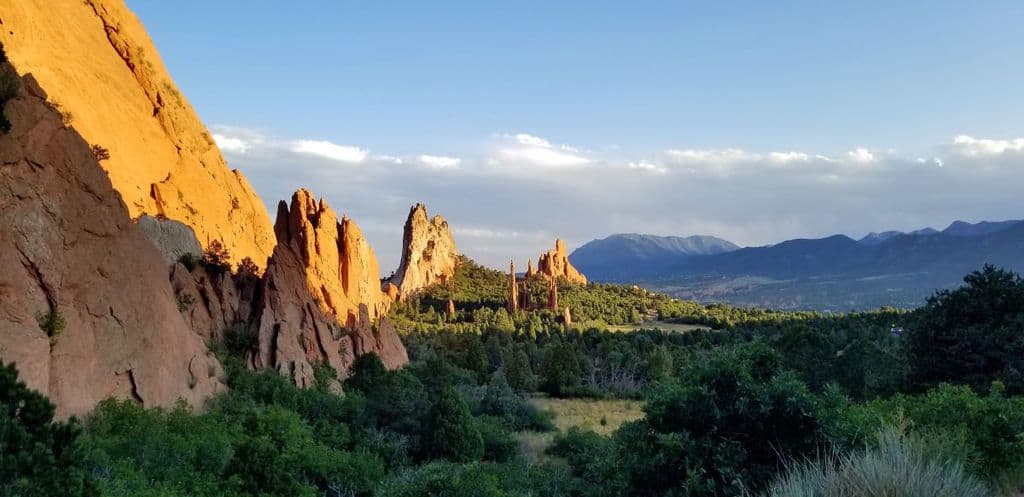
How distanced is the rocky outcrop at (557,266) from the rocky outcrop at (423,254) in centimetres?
2209

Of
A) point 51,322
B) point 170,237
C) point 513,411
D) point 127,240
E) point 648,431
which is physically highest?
point 170,237

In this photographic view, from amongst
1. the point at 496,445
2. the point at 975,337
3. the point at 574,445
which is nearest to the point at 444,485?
the point at 496,445

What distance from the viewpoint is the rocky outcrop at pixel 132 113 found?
119ft

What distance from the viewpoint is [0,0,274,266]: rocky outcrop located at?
119ft

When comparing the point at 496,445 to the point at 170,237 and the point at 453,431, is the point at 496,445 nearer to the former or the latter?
the point at 453,431

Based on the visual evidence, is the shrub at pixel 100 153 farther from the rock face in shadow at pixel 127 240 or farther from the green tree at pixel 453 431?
the green tree at pixel 453 431

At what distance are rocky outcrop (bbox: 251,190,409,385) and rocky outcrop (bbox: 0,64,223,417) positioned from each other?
623 centimetres

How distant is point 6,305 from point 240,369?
40.8 ft

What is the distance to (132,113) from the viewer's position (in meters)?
42.3

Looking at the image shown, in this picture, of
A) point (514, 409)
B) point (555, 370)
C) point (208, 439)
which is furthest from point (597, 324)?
point (208, 439)

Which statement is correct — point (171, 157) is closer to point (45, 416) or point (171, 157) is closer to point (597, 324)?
point (45, 416)

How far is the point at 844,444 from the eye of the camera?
384 inches

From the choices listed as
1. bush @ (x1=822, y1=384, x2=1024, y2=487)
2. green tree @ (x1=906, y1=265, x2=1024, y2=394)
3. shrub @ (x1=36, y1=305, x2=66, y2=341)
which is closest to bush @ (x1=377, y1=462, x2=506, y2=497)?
bush @ (x1=822, y1=384, x2=1024, y2=487)

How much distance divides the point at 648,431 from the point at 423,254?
129 meters
